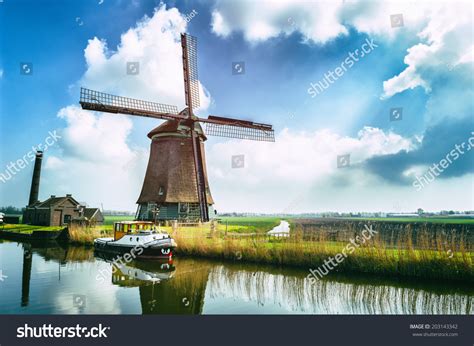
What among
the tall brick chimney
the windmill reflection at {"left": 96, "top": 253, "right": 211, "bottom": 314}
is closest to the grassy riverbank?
the windmill reflection at {"left": 96, "top": 253, "right": 211, "bottom": 314}

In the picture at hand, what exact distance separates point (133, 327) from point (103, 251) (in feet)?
44.4

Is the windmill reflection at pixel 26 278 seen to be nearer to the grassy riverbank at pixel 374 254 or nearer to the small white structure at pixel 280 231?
the grassy riverbank at pixel 374 254

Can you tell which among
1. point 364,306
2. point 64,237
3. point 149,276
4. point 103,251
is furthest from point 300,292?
point 64,237

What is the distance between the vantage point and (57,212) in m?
35.8

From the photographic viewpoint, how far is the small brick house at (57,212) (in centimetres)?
3547

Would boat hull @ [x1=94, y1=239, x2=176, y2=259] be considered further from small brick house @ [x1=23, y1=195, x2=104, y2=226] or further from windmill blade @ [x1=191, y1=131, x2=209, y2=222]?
small brick house @ [x1=23, y1=195, x2=104, y2=226]

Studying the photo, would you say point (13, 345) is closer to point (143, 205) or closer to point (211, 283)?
point (211, 283)

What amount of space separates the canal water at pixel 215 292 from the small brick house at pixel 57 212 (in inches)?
951

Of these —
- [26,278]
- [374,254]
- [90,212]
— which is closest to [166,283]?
[26,278]

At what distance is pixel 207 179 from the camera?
2664cm

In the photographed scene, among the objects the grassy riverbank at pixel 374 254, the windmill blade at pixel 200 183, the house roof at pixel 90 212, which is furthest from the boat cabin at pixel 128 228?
the house roof at pixel 90 212

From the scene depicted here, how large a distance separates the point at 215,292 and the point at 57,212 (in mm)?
32356

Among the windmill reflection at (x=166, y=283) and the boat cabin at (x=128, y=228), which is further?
the boat cabin at (x=128, y=228)

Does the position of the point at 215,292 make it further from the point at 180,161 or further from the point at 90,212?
the point at 90,212
